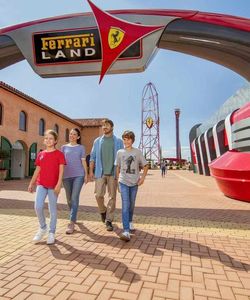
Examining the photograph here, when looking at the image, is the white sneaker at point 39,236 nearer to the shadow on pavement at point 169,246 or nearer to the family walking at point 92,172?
the family walking at point 92,172

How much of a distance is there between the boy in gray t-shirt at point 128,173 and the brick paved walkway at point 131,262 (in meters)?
0.51

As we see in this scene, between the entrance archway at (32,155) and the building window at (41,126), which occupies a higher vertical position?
the building window at (41,126)

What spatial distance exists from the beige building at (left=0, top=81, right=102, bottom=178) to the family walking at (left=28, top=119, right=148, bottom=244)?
49.4 feet

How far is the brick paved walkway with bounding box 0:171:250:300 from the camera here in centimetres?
262

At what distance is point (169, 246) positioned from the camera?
405 centimetres

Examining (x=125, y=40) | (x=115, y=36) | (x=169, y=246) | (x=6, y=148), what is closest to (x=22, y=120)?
(x=6, y=148)

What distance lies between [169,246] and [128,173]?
1291 millimetres

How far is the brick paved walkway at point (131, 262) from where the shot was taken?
2625mm

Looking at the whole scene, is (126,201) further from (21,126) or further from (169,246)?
(21,126)

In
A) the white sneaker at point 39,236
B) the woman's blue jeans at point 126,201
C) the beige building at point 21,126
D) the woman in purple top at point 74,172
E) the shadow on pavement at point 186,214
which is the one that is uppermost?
the beige building at point 21,126

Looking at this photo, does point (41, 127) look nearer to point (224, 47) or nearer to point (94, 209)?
point (94, 209)

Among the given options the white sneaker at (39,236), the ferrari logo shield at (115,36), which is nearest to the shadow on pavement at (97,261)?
the white sneaker at (39,236)

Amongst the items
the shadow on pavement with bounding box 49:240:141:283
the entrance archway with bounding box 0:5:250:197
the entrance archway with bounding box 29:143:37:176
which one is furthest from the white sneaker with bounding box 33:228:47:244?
the entrance archway with bounding box 29:143:37:176

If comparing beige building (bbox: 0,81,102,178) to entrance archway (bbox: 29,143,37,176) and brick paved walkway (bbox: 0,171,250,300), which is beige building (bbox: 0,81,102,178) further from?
brick paved walkway (bbox: 0,171,250,300)
